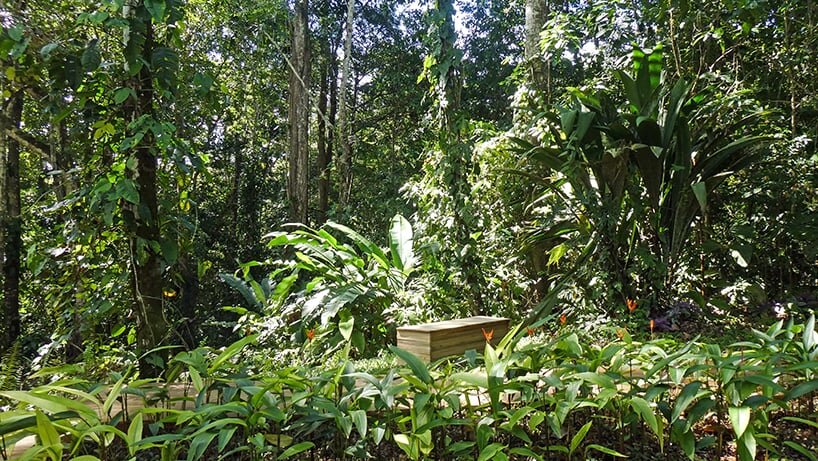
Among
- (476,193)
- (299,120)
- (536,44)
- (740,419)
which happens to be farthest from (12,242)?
→ (740,419)

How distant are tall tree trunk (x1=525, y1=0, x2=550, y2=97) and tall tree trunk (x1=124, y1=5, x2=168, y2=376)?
357 cm

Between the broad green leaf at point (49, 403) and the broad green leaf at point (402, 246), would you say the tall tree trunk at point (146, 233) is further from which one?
the broad green leaf at point (402, 246)

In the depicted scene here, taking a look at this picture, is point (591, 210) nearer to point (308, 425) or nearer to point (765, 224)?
point (765, 224)

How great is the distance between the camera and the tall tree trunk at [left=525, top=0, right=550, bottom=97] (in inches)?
188

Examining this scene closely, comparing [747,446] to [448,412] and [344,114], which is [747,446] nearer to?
[448,412]

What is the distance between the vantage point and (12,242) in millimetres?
5680

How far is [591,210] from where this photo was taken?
10.3 ft

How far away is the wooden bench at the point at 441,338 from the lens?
2.52 metres

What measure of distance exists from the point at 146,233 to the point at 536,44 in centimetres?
394

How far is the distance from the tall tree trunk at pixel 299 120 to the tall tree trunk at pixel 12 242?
336cm

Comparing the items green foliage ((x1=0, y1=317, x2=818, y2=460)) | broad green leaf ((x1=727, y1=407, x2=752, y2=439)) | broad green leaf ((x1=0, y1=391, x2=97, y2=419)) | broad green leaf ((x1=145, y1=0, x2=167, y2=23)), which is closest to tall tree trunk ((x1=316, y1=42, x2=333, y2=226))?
broad green leaf ((x1=145, y1=0, x2=167, y2=23))

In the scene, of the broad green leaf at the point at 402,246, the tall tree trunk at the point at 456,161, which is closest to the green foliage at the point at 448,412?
the tall tree trunk at the point at 456,161

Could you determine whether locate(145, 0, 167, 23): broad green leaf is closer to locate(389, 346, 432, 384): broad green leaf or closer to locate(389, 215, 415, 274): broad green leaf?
locate(389, 346, 432, 384): broad green leaf

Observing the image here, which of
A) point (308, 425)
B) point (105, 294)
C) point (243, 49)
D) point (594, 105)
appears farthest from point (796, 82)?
point (243, 49)
